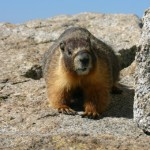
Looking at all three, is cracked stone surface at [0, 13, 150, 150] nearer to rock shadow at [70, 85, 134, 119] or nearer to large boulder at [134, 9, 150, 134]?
rock shadow at [70, 85, 134, 119]

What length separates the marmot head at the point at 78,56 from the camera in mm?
8992

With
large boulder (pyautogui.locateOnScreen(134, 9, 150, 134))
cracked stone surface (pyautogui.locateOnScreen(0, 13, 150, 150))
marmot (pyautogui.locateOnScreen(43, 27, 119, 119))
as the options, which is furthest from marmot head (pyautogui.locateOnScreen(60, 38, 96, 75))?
large boulder (pyautogui.locateOnScreen(134, 9, 150, 134))

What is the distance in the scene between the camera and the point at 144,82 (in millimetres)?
8219

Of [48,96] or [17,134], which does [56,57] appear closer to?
[48,96]

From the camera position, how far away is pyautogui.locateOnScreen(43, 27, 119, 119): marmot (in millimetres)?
9148

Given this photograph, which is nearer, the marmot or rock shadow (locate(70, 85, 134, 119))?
the marmot

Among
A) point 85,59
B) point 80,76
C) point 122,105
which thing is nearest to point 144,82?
point 85,59

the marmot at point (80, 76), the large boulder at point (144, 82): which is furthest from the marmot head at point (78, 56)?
the large boulder at point (144, 82)

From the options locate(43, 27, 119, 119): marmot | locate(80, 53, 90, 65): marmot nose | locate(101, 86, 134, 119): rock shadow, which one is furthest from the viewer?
locate(101, 86, 134, 119): rock shadow

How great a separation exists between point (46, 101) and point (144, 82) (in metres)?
2.35

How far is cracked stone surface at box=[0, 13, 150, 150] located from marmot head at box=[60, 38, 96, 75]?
0.78m

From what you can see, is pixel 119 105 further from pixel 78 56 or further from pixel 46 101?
pixel 78 56

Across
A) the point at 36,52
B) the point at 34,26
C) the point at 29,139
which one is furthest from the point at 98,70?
the point at 34,26

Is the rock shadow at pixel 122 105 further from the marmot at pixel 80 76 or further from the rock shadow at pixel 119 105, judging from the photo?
the marmot at pixel 80 76
